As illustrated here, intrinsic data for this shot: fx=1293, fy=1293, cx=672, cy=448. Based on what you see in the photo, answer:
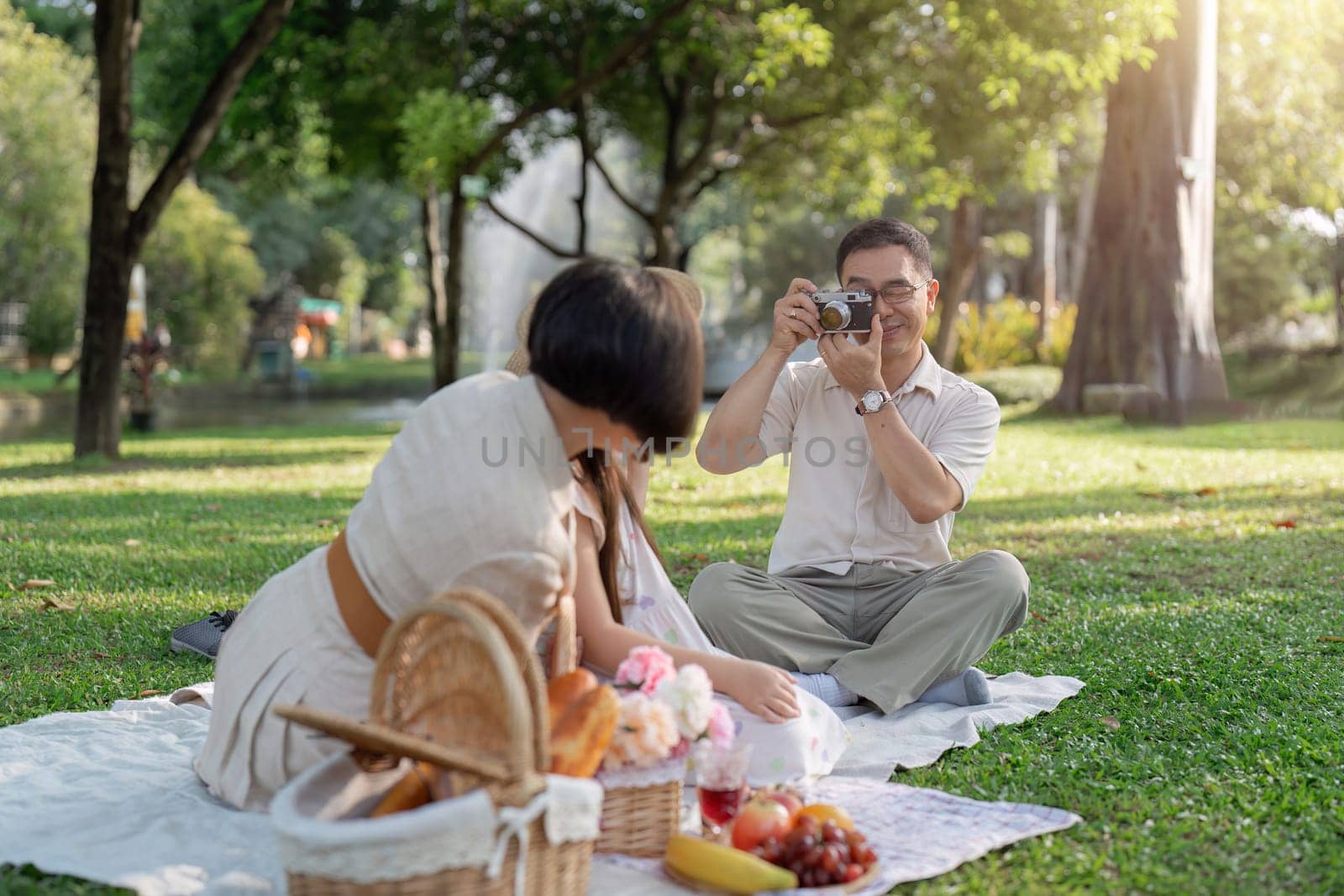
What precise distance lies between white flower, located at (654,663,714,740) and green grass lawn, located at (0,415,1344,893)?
573mm

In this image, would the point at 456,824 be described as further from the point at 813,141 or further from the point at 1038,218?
the point at 1038,218

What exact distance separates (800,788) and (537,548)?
1125 mm

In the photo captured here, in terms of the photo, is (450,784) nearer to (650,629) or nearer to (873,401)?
(650,629)

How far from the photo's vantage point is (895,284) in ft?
13.4

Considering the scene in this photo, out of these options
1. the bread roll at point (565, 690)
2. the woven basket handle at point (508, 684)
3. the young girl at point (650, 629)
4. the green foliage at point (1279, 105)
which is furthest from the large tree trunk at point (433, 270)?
the woven basket handle at point (508, 684)

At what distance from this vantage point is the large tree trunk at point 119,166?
35.6ft

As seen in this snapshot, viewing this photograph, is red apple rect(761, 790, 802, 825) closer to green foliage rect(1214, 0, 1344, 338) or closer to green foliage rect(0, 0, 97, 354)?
green foliage rect(1214, 0, 1344, 338)

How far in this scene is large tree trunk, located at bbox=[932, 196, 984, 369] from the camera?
2119 cm

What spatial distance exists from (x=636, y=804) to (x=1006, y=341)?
2055 centimetres

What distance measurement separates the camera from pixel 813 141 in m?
18.8

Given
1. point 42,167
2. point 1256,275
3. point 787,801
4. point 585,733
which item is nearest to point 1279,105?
point 1256,275

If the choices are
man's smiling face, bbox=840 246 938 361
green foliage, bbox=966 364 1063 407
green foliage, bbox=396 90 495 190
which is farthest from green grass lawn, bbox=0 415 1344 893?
green foliage, bbox=966 364 1063 407

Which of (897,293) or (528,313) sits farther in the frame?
(897,293)

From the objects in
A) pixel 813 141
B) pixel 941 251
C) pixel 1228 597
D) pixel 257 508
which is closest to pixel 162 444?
pixel 257 508
